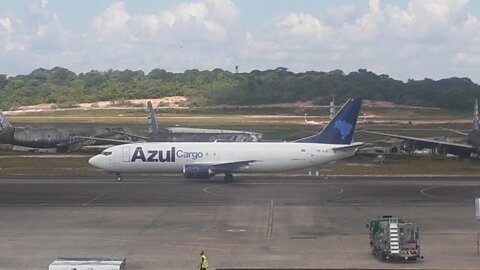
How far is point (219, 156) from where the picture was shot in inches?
2758

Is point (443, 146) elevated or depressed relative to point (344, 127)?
depressed

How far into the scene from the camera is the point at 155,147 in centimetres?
7062

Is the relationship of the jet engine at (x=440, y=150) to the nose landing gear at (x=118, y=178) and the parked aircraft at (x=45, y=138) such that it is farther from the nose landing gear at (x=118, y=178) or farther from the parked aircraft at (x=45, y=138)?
the parked aircraft at (x=45, y=138)

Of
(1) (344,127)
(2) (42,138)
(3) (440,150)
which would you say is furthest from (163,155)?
(2) (42,138)

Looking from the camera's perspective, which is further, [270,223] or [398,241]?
[270,223]

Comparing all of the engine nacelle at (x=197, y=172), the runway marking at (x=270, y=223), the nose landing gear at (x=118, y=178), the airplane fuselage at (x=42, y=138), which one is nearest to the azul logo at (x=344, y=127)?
the engine nacelle at (x=197, y=172)

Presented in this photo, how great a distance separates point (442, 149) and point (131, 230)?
5486cm

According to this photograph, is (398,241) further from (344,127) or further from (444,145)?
(444,145)

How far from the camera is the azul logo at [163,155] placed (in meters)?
70.0

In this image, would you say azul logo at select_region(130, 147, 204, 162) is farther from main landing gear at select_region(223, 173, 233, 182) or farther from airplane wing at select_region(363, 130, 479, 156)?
airplane wing at select_region(363, 130, 479, 156)

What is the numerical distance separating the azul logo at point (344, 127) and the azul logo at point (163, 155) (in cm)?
1240

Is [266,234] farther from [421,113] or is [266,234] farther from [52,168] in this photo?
[421,113]

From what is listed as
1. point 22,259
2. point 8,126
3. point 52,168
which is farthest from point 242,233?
point 8,126

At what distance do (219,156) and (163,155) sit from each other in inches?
197
